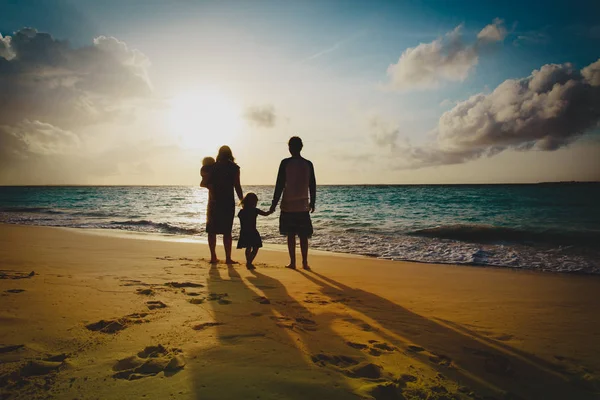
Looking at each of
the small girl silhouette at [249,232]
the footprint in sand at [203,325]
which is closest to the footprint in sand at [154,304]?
the footprint in sand at [203,325]

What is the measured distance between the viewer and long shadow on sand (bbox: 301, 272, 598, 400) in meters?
1.99

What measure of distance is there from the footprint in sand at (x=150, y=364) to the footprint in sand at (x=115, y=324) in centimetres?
52

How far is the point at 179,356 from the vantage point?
210 centimetres

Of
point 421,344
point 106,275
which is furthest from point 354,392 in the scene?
point 106,275

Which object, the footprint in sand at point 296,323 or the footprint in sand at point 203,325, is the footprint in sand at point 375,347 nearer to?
the footprint in sand at point 296,323

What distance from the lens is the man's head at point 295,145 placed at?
19.0 feet

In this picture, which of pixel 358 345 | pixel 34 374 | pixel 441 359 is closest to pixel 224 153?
pixel 358 345

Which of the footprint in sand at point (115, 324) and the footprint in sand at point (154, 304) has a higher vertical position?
the footprint in sand at point (115, 324)

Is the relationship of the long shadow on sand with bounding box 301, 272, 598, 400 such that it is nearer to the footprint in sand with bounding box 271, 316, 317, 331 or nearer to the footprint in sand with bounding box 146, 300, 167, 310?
the footprint in sand with bounding box 271, 316, 317, 331

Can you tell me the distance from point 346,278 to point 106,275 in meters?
3.46

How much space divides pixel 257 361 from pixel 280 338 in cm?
42

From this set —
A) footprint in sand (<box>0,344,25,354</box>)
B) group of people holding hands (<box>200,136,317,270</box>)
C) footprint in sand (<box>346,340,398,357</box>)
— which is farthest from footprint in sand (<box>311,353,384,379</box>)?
group of people holding hands (<box>200,136,317,270</box>)

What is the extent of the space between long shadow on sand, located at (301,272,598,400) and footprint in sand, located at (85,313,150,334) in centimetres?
206

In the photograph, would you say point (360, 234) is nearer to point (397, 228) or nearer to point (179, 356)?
point (397, 228)
